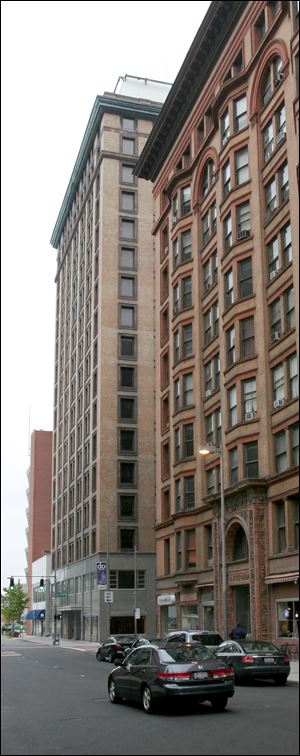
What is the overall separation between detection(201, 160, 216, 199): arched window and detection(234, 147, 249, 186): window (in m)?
5.41

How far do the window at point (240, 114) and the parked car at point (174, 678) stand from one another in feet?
119

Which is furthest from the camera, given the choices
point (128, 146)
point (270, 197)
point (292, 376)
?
point (128, 146)

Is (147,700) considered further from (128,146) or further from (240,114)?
(128,146)

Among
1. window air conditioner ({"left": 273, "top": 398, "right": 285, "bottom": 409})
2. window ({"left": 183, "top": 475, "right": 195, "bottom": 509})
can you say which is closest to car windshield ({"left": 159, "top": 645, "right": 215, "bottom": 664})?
window air conditioner ({"left": 273, "top": 398, "right": 285, "bottom": 409})

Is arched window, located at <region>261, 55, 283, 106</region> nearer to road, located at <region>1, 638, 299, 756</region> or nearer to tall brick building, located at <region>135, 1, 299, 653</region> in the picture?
tall brick building, located at <region>135, 1, 299, 653</region>

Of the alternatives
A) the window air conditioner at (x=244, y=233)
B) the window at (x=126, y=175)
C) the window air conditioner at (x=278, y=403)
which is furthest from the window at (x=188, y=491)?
the window at (x=126, y=175)

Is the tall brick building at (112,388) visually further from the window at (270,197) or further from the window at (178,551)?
the window at (270,197)

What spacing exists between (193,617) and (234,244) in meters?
25.6

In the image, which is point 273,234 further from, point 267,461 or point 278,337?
point 267,461

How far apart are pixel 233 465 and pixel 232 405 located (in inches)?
139

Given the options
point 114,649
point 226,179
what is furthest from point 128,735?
point 226,179

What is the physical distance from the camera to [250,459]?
4541cm

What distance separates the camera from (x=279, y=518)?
42188mm

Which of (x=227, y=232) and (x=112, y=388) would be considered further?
(x=112, y=388)
